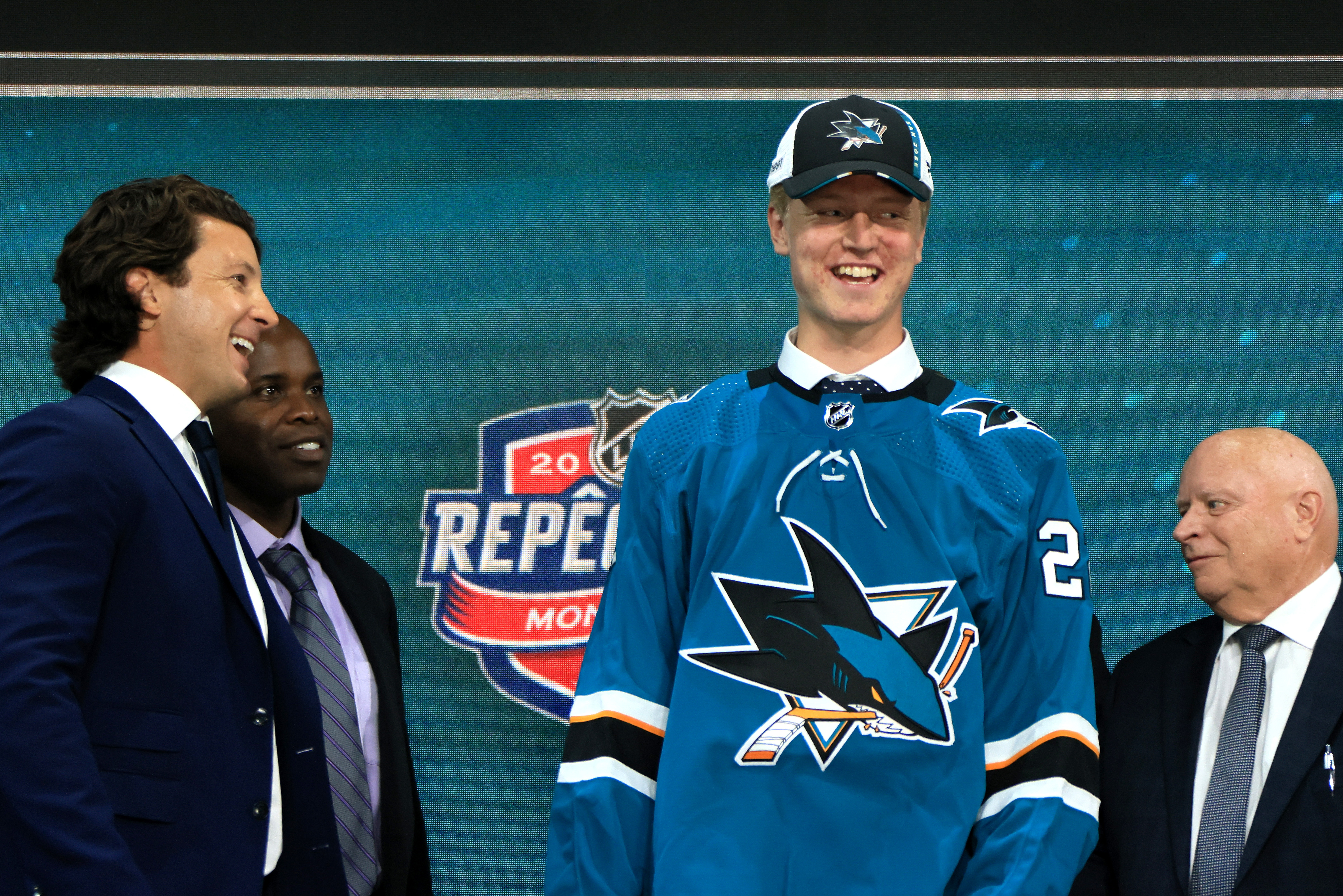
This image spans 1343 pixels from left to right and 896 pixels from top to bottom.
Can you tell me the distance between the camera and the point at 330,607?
2.12m

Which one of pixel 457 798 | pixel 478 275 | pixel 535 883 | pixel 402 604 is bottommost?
pixel 535 883

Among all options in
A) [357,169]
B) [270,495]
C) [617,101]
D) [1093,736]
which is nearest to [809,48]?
[617,101]

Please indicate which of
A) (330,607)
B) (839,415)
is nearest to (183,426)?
(330,607)

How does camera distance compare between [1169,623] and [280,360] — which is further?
[1169,623]

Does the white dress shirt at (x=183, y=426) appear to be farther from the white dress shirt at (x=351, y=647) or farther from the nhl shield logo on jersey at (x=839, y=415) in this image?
the nhl shield logo on jersey at (x=839, y=415)

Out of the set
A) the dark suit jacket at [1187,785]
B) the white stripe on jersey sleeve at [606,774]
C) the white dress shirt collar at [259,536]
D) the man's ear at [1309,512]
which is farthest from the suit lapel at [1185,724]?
the white dress shirt collar at [259,536]

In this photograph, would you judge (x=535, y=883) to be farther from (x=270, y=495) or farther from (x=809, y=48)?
(x=809, y=48)

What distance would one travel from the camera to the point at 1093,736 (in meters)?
1.38

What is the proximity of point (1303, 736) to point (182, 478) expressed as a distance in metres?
1.67

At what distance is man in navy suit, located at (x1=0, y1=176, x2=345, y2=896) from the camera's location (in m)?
1.28

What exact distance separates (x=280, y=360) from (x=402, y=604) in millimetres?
681

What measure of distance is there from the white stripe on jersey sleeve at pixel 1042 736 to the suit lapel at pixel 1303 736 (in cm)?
64

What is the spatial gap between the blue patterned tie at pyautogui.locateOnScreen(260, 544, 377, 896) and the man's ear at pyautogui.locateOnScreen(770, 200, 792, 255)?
3.09 ft

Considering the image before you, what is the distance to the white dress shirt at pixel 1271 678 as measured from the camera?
1920 mm
